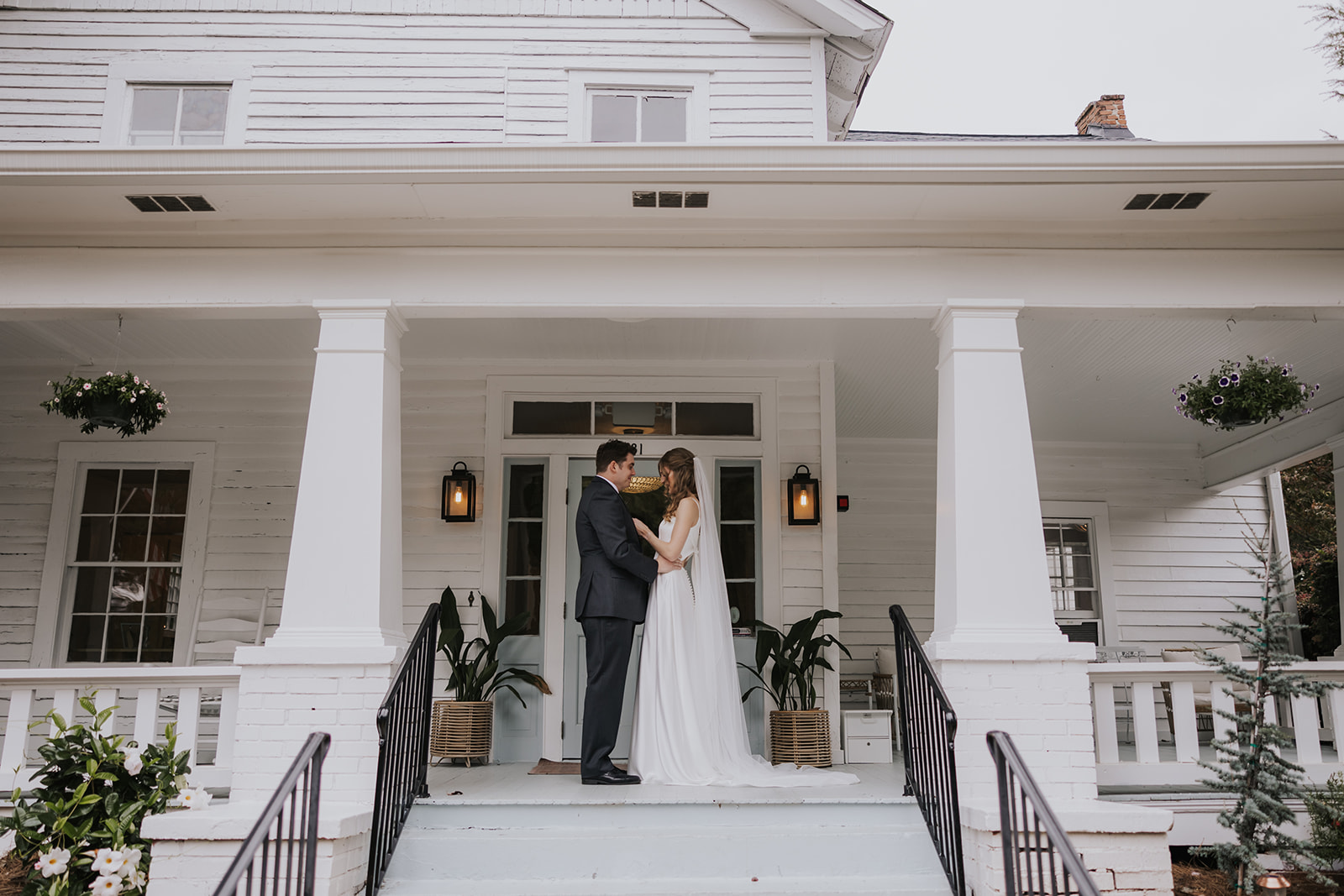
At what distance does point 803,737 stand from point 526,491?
2502mm

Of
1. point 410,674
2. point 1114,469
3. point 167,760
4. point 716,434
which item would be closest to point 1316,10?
point 1114,469

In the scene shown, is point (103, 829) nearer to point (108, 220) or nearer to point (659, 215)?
point (108, 220)

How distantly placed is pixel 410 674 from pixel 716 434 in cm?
311

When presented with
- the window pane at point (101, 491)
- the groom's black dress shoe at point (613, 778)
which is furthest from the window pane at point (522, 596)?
the window pane at point (101, 491)

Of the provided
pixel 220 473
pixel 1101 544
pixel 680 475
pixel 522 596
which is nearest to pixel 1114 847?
pixel 680 475

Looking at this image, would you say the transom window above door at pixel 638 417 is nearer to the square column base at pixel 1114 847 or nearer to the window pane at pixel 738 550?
the window pane at pixel 738 550

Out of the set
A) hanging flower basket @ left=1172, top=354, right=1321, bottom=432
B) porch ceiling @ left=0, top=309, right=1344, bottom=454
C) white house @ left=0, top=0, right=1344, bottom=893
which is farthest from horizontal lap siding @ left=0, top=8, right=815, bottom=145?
hanging flower basket @ left=1172, top=354, right=1321, bottom=432

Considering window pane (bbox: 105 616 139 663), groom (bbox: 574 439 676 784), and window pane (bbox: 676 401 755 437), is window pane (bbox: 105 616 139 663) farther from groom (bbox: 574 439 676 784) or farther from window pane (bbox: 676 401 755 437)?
window pane (bbox: 676 401 755 437)

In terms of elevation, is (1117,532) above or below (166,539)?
above

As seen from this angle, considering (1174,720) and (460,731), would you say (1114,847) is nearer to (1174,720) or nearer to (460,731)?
(1174,720)

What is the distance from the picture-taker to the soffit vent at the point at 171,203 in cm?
449

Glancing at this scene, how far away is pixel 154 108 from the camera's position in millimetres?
7094

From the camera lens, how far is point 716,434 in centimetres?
689

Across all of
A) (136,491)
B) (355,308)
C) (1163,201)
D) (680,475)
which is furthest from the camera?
(136,491)
